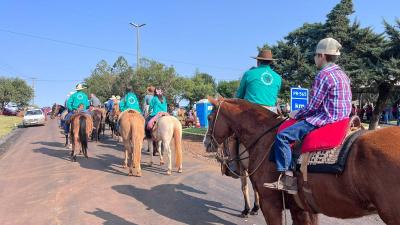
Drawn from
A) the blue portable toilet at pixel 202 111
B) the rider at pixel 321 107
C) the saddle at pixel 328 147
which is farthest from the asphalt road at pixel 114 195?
the blue portable toilet at pixel 202 111

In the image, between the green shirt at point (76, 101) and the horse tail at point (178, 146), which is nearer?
the horse tail at point (178, 146)

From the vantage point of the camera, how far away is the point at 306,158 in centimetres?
419

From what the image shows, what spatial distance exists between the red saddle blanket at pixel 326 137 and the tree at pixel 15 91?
93.6 m

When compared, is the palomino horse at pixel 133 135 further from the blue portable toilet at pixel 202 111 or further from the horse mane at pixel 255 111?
the blue portable toilet at pixel 202 111

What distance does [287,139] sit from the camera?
4.40 meters

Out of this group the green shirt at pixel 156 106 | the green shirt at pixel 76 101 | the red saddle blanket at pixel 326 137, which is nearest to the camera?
the red saddle blanket at pixel 326 137

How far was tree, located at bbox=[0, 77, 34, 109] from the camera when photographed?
3462 inches

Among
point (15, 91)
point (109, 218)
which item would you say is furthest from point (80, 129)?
point (15, 91)

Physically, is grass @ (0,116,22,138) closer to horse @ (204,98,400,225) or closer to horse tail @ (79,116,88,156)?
horse tail @ (79,116,88,156)

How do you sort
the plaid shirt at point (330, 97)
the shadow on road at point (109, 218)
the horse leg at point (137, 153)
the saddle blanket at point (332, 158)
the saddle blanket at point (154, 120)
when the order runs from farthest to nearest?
the saddle blanket at point (154, 120) → the horse leg at point (137, 153) → the shadow on road at point (109, 218) → the plaid shirt at point (330, 97) → the saddle blanket at point (332, 158)

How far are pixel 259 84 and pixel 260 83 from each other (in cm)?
3

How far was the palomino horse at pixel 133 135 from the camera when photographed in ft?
35.7

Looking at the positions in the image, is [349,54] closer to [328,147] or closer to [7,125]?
[328,147]

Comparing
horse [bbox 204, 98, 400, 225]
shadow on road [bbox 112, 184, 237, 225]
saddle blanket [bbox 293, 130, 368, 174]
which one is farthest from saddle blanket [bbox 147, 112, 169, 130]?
saddle blanket [bbox 293, 130, 368, 174]
